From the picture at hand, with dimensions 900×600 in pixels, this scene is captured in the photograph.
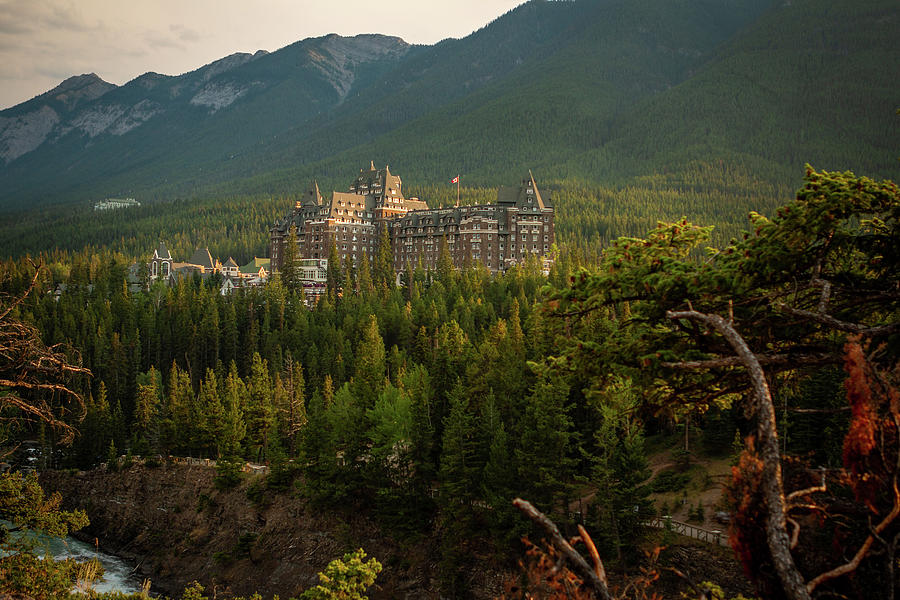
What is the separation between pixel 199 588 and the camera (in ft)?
81.7

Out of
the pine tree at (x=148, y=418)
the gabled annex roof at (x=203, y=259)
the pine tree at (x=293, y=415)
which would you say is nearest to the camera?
the pine tree at (x=293, y=415)

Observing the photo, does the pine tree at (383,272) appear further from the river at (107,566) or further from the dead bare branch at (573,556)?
the dead bare branch at (573,556)

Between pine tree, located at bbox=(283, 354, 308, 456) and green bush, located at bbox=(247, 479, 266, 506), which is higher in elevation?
pine tree, located at bbox=(283, 354, 308, 456)

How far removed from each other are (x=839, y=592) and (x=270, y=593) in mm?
47622

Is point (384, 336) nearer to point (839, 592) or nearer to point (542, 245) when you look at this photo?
point (542, 245)

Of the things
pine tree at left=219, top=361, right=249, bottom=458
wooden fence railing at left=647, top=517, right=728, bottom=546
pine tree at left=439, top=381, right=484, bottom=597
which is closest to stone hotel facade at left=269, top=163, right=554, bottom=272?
pine tree at left=219, top=361, right=249, bottom=458

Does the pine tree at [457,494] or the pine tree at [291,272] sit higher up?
the pine tree at [291,272]

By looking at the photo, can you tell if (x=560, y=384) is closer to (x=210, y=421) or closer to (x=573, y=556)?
(x=573, y=556)

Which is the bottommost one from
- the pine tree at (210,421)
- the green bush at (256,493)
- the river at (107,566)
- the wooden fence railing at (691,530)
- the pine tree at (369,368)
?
the river at (107,566)

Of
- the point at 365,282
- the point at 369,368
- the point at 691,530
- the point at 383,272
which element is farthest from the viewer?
the point at 383,272

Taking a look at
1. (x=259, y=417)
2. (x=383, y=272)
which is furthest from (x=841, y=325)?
(x=383, y=272)

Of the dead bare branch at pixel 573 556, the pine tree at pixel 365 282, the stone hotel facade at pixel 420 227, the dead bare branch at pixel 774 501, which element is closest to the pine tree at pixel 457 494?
the dead bare branch at pixel 573 556

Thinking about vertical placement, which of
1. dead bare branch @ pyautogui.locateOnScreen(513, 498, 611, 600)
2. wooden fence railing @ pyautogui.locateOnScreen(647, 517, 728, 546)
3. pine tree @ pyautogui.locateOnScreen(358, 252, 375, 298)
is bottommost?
wooden fence railing @ pyautogui.locateOnScreen(647, 517, 728, 546)

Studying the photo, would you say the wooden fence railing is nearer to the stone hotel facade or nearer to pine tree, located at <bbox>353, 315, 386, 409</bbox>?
pine tree, located at <bbox>353, 315, 386, 409</bbox>
